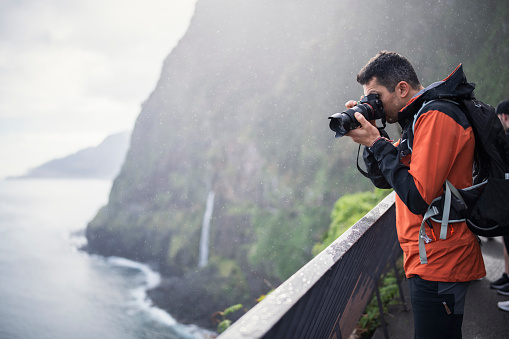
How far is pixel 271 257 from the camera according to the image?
1163 inches

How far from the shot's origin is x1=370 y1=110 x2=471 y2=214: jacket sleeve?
1238mm

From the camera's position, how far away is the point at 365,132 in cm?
159

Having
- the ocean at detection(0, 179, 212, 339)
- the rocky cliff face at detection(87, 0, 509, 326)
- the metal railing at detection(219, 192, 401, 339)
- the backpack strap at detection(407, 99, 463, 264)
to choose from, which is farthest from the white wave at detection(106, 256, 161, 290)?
the backpack strap at detection(407, 99, 463, 264)

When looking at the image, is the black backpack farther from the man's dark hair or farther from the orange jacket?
the man's dark hair

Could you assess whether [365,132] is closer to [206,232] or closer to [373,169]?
[373,169]

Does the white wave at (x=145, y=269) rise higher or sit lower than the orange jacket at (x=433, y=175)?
higher

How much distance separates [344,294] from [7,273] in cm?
7874

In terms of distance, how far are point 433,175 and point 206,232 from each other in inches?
1690

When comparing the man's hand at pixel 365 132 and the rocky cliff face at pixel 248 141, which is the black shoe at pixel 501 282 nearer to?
→ the man's hand at pixel 365 132

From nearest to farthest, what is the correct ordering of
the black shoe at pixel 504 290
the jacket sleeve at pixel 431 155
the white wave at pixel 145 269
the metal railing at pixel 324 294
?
the metal railing at pixel 324 294 → the jacket sleeve at pixel 431 155 → the black shoe at pixel 504 290 → the white wave at pixel 145 269

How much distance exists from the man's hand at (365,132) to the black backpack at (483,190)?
0.37 metres

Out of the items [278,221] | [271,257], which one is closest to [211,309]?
[271,257]

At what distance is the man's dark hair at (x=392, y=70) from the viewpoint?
1572 mm

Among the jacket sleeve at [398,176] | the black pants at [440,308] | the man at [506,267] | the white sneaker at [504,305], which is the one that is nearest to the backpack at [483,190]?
the jacket sleeve at [398,176]
